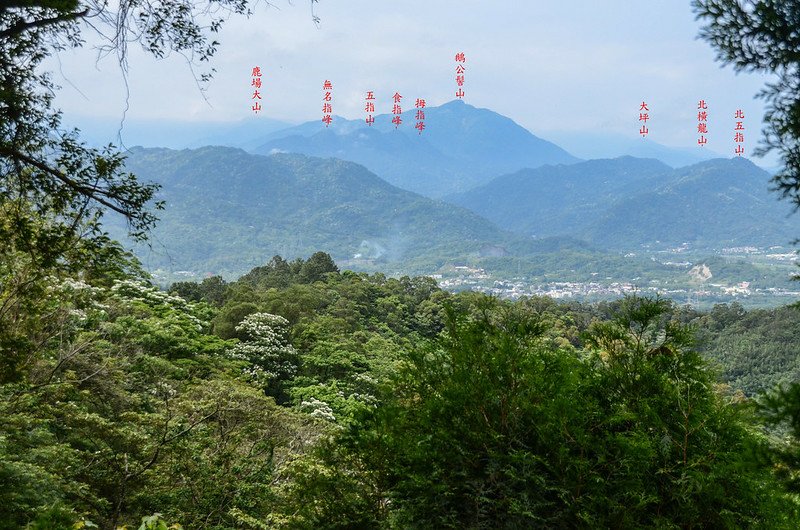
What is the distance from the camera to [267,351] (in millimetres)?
13320

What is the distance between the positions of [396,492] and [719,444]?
1382 mm

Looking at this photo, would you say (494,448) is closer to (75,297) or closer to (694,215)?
(75,297)

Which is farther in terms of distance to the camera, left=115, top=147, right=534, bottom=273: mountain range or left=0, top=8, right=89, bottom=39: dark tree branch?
left=115, top=147, right=534, bottom=273: mountain range

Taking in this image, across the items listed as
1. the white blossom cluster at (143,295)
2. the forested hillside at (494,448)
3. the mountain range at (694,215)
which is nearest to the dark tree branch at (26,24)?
the forested hillside at (494,448)

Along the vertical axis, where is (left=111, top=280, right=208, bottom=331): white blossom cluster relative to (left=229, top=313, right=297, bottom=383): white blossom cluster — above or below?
above

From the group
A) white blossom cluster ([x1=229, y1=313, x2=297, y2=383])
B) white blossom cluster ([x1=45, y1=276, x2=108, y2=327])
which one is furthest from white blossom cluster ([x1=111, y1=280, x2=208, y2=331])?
white blossom cluster ([x1=45, y1=276, x2=108, y2=327])

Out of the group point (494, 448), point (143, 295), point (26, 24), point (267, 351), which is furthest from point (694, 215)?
point (26, 24)

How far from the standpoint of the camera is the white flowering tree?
13.0 meters

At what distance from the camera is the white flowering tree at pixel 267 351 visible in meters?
13.0

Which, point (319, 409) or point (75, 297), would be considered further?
point (319, 409)

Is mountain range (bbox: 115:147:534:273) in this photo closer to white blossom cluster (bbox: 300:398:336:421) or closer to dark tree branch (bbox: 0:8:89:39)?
white blossom cluster (bbox: 300:398:336:421)

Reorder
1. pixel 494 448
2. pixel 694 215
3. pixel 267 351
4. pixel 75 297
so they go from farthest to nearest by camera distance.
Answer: pixel 694 215
pixel 267 351
pixel 75 297
pixel 494 448

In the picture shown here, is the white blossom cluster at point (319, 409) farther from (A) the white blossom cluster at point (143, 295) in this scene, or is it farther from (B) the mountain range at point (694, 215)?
(B) the mountain range at point (694, 215)

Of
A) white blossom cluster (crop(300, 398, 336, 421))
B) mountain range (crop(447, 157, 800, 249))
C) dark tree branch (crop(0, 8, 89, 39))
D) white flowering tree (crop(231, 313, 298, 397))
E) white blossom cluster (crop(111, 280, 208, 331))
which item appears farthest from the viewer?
mountain range (crop(447, 157, 800, 249))
